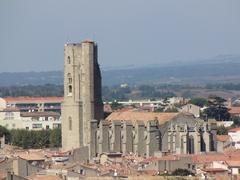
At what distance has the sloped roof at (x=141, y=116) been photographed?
66.9m

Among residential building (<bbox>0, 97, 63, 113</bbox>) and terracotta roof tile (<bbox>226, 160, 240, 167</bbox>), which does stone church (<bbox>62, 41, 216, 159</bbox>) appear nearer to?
terracotta roof tile (<bbox>226, 160, 240, 167</bbox>)

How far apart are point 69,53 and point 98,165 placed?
14806 mm

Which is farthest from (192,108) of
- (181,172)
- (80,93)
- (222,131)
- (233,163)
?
(181,172)

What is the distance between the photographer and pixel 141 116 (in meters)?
68.5

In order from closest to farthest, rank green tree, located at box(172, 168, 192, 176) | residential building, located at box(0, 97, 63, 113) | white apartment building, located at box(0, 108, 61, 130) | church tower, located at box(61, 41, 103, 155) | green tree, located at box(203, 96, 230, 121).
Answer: green tree, located at box(172, 168, 192, 176) < church tower, located at box(61, 41, 103, 155) < green tree, located at box(203, 96, 230, 121) < white apartment building, located at box(0, 108, 61, 130) < residential building, located at box(0, 97, 63, 113)

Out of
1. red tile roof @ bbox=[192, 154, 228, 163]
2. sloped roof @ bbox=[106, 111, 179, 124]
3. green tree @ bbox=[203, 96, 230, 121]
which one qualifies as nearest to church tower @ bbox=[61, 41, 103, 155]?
sloped roof @ bbox=[106, 111, 179, 124]

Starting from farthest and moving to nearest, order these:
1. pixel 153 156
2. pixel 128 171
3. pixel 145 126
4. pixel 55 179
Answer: pixel 145 126 → pixel 153 156 → pixel 128 171 → pixel 55 179

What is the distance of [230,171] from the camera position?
5328cm

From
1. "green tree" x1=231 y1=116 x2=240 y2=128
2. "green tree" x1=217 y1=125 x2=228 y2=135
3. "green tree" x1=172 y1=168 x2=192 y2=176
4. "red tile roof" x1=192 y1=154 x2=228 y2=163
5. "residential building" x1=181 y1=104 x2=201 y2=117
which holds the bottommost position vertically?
"green tree" x1=172 y1=168 x2=192 y2=176

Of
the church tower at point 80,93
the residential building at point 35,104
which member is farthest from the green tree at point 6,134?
the residential building at point 35,104

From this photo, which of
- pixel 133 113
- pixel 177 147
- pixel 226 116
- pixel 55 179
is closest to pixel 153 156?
pixel 177 147

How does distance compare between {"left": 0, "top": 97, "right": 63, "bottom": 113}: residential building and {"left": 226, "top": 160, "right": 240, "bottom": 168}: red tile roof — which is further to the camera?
{"left": 0, "top": 97, "right": 63, "bottom": 113}: residential building

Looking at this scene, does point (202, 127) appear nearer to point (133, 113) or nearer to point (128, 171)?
point (133, 113)

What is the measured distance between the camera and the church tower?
69.3 metres
